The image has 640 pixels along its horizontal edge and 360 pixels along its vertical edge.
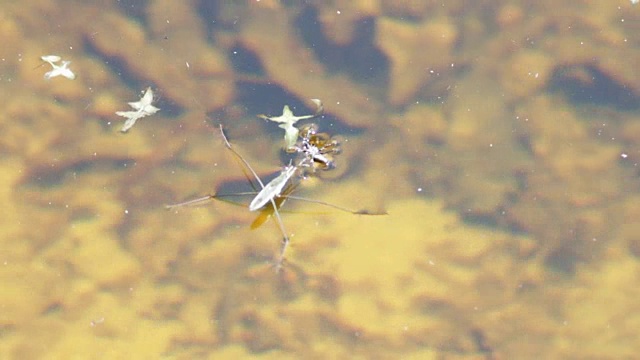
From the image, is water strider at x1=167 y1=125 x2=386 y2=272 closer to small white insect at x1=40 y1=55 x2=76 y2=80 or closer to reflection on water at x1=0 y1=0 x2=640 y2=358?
reflection on water at x1=0 y1=0 x2=640 y2=358

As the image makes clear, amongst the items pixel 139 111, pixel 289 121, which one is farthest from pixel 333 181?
pixel 139 111

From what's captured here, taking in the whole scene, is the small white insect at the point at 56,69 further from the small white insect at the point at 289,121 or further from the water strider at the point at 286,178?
the small white insect at the point at 289,121

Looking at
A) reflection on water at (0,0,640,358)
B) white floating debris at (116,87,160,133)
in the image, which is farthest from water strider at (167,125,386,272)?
white floating debris at (116,87,160,133)

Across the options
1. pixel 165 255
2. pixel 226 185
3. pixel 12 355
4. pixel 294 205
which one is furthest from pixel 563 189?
pixel 12 355

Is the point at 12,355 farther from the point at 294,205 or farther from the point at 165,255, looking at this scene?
the point at 294,205

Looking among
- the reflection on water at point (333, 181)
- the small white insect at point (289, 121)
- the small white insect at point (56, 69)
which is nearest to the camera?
the reflection on water at point (333, 181)

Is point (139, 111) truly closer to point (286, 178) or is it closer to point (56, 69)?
point (56, 69)

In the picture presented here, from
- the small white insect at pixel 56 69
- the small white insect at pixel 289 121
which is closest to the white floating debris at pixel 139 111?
the small white insect at pixel 56 69

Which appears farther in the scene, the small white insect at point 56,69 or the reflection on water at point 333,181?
the small white insect at point 56,69
